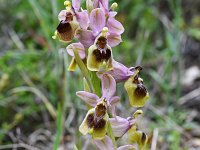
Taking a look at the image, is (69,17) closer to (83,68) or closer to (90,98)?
(83,68)

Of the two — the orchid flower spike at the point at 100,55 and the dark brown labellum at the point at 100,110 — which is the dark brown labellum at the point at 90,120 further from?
the orchid flower spike at the point at 100,55

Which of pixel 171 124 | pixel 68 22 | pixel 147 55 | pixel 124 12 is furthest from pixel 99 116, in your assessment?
pixel 124 12

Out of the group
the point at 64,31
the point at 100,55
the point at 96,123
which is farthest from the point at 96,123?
the point at 64,31

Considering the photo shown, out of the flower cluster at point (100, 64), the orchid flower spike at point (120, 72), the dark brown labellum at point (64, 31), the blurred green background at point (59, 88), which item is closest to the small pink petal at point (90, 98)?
the flower cluster at point (100, 64)

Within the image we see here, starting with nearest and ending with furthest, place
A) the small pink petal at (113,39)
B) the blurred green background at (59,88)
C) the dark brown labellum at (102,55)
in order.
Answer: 1. the dark brown labellum at (102,55)
2. the small pink petal at (113,39)
3. the blurred green background at (59,88)

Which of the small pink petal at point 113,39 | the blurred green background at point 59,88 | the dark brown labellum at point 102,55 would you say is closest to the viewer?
the dark brown labellum at point 102,55

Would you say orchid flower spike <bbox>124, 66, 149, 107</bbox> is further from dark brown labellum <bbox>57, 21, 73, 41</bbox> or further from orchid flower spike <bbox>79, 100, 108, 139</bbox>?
dark brown labellum <bbox>57, 21, 73, 41</bbox>

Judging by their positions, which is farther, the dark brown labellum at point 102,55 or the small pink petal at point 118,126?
the small pink petal at point 118,126

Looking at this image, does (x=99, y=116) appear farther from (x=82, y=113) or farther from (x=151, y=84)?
(x=151, y=84)
